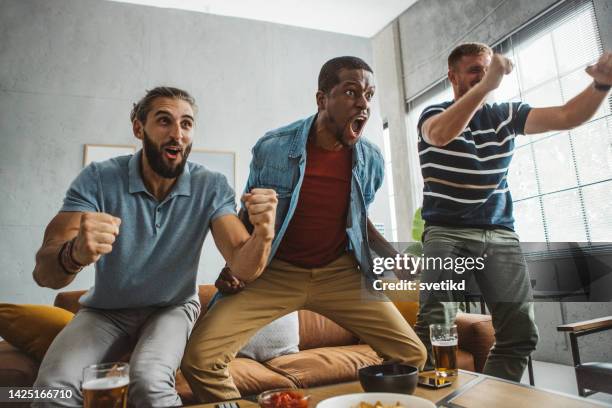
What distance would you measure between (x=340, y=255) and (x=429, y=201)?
0.34m

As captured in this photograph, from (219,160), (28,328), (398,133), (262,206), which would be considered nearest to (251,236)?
(262,206)

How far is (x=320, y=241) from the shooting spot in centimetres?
142

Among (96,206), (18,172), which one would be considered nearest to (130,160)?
(96,206)

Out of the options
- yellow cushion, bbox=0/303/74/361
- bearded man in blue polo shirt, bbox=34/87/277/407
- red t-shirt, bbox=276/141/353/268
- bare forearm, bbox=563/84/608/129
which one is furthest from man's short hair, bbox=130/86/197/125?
bare forearm, bbox=563/84/608/129

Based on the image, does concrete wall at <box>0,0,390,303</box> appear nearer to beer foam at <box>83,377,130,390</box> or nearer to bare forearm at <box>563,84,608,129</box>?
bare forearm at <box>563,84,608,129</box>

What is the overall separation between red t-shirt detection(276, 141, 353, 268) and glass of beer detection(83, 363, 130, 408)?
729mm

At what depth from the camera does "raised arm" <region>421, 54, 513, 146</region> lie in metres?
→ 1.11

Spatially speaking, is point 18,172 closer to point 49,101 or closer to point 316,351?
point 49,101

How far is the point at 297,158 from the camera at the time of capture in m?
1.47

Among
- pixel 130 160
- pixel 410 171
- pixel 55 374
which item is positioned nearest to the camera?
pixel 55 374

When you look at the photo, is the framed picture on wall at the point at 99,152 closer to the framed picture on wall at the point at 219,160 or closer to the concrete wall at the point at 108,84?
the concrete wall at the point at 108,84

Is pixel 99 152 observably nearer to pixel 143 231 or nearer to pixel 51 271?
pixel 143 231

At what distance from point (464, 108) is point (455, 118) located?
3 cm

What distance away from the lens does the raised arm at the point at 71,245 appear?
0.84 m
